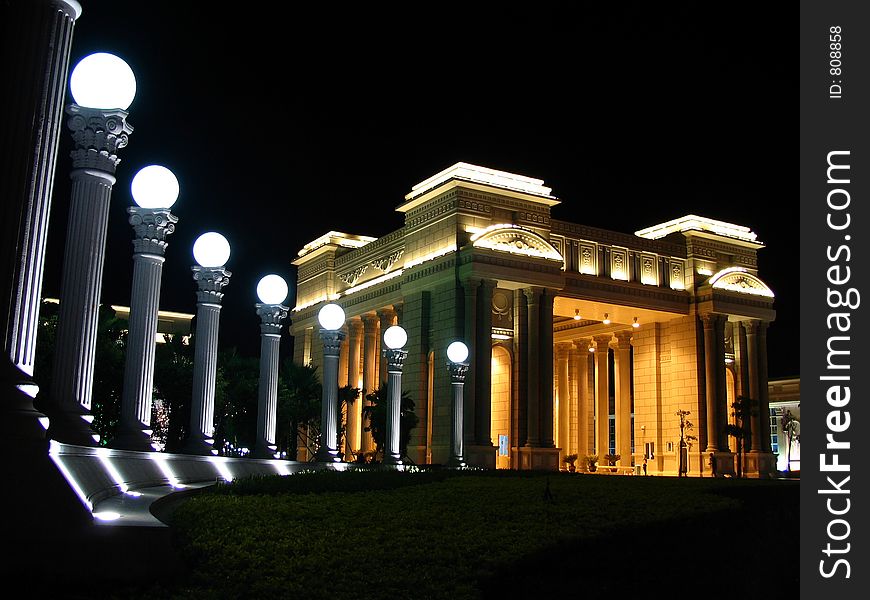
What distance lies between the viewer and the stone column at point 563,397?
53.0 meters

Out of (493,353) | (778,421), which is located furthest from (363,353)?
(778,421)

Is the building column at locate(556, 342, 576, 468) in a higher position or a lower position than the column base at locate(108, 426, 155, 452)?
higher

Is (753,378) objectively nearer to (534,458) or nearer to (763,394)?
(763,394)

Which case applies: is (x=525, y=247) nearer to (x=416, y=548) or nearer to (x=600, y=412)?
(x=600, y=412)

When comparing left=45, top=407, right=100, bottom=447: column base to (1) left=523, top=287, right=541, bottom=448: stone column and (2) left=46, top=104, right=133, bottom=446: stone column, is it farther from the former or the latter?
(1) left=523, top=287, right=541, bottom=448: stone column

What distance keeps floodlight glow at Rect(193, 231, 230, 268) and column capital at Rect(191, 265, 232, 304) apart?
11 cm

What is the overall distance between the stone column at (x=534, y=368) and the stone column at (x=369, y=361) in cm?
1088

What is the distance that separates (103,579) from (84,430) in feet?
10.6

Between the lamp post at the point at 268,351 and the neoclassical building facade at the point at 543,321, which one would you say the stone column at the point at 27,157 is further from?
the neoclassical building facade at the point at 543,321

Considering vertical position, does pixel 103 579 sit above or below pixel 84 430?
below

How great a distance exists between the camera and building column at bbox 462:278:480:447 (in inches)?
1540

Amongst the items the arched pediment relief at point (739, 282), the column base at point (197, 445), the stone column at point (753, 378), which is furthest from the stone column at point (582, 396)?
the column base at point (197, 445)

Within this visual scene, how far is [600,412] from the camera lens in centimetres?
5416

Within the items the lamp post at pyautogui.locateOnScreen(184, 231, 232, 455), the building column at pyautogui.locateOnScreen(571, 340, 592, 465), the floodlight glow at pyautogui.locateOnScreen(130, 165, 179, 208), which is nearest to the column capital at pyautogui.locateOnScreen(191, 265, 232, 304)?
the lamp post at pyautogui.locateOnScreen(184, 231, 232, 455)
